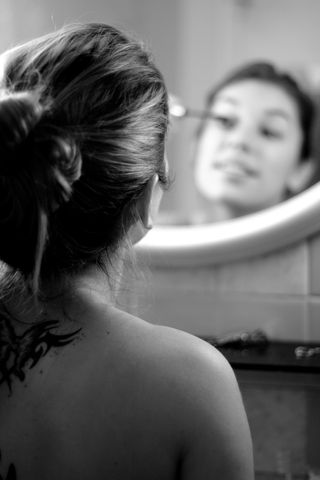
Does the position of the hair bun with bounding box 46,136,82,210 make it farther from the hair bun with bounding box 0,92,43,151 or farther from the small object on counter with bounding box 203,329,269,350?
the small object on counter with bounding box 203,329,269,350

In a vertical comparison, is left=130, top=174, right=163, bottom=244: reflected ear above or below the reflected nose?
above

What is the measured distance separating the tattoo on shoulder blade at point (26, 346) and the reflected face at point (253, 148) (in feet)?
2.70

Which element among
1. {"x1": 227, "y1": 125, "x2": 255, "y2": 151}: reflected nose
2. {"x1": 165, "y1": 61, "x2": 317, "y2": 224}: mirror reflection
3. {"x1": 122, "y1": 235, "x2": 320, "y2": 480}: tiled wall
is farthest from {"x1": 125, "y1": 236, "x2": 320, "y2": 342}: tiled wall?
{"x1": 227, "y1": 125, "x2": 255, "y2": 151}: reflected nose

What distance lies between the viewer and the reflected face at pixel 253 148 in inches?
57.9

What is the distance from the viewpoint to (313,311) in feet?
3.93

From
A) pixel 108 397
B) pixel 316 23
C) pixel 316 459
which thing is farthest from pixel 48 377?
pixel 316 23

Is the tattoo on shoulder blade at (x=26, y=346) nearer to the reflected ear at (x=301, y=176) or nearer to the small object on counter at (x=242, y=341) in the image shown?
the small object on counter at (x=242, y=341)

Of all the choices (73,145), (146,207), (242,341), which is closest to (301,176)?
(242,341)

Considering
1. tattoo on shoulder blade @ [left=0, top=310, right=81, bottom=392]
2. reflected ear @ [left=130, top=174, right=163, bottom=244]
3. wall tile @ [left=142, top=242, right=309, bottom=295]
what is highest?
reflected ear @ [left=130, top=174, right=163, bottom=244]

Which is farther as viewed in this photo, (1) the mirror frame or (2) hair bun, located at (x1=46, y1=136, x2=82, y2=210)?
(1) the mirror frame

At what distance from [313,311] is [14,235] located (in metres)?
0.68

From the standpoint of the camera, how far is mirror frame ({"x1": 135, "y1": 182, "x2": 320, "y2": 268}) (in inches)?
46.2

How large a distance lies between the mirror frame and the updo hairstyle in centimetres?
50

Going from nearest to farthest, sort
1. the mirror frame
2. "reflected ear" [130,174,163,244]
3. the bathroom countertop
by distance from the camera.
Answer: "reflected ear" [130,174,163,244], the bathroom countertop, the mirror frame
